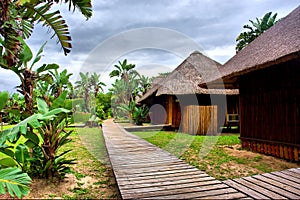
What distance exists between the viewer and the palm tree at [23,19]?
153 inches

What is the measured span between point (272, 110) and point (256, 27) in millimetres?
15850

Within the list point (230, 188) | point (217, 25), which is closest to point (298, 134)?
point (230, 188)

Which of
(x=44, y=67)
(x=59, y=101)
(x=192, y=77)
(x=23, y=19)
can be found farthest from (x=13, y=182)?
(x=192, y=77)

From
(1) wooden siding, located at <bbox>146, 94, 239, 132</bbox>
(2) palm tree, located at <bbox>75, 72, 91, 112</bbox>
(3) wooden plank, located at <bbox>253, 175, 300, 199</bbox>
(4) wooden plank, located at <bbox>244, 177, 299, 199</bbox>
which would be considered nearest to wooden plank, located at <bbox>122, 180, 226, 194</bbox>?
(4) wooden plank, located at <bbox>244, 177, 299, 199</bbox>

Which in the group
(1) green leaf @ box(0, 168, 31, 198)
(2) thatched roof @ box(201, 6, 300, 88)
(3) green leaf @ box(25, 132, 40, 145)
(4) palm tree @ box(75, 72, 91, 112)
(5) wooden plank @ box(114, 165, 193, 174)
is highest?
(4) palm tree @ box(75, 72, 91, 112)

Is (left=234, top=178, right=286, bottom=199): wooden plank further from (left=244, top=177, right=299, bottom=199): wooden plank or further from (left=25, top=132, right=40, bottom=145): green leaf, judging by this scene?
(left=25, top=132, right=40, bottom=145): green leaf

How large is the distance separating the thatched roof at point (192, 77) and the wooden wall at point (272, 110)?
4102 millimetres

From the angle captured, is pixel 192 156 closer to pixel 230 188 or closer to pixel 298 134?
pixel 298 134

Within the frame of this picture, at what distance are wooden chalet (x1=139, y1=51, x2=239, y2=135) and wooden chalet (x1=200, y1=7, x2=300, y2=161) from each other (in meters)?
3.05

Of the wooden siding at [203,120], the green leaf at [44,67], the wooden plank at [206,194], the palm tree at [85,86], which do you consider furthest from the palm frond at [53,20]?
the palm tree at [85,86]

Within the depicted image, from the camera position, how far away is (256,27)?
19328 mm

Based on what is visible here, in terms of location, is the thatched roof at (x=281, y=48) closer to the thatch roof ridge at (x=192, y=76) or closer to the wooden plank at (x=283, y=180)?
the wooden plank at (x=283, y=180)

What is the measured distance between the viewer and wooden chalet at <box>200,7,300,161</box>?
5.12 meters

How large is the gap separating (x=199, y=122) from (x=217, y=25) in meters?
4.85
